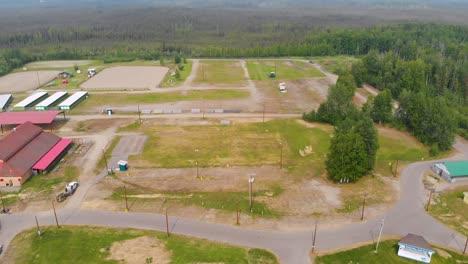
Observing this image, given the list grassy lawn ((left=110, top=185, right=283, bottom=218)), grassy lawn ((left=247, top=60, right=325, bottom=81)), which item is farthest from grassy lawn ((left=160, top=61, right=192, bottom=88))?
grassy lawn ((left=110, top=185, right=283, bottom=218))

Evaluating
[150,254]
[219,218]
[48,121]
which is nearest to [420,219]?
[219,218]

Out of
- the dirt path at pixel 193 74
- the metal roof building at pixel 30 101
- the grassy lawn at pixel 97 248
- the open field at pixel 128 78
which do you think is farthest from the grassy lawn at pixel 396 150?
the metal roof building at pixel 30 101

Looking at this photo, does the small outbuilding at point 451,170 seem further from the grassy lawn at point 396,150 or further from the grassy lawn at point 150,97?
the grassy lawn at point 150,97

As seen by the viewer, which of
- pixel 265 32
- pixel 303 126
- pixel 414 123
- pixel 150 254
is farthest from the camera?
pixel 265 32

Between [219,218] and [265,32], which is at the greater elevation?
[265,32]

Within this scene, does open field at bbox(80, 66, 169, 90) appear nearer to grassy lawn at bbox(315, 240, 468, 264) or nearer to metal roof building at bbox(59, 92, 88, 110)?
metal roof building at bbox(59, 92, 88, 110)

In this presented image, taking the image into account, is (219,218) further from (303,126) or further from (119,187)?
(303,126)
